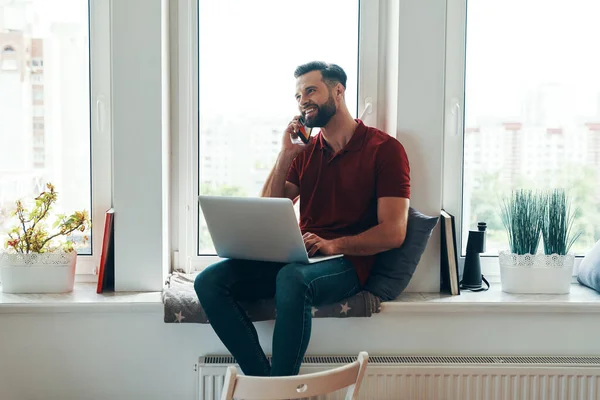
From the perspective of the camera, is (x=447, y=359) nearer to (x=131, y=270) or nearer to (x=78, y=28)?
(x=131, y=270)

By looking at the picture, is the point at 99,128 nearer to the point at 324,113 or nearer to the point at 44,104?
the point at 44,104

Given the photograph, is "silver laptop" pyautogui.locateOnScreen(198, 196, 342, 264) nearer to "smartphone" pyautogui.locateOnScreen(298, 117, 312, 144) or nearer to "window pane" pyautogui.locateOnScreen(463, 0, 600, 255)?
"smartphone" pyautogui.locateOnScreen(298, 117, 312, 144)

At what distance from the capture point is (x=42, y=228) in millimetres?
2707

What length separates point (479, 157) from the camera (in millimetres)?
2885

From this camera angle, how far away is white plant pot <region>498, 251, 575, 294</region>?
2.67 m

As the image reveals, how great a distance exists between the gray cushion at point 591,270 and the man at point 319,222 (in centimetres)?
82

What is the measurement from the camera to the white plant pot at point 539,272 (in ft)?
8.75

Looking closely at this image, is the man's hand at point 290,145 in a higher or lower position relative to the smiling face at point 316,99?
lower

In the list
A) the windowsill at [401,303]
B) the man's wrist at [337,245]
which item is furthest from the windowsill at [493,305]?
the man's wrist at [337,245]

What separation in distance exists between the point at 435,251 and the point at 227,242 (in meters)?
0.85

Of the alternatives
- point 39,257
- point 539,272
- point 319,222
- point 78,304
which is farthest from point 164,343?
point 539,272

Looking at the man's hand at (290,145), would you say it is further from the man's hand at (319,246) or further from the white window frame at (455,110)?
the white window frame at (455,110)

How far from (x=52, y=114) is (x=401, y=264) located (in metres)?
1.49

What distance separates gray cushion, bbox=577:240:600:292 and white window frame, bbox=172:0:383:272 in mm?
989
